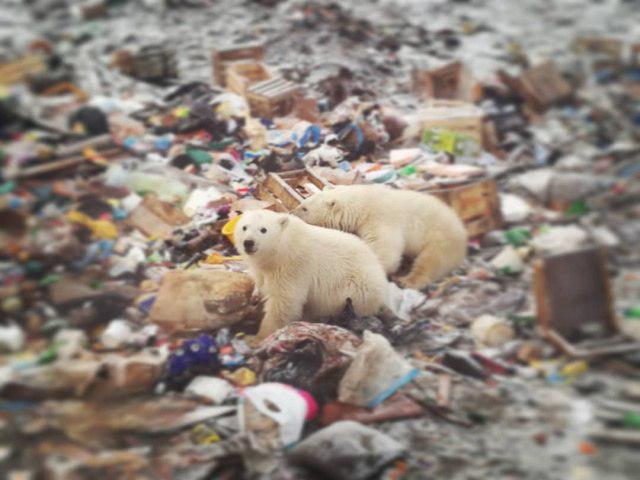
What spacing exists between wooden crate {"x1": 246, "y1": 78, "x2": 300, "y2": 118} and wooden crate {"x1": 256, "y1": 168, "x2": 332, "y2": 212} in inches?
22.2

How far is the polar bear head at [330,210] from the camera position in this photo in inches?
158

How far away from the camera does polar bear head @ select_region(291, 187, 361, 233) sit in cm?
402

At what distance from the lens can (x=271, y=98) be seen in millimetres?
4316

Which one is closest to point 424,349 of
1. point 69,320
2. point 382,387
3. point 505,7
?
point 382,387

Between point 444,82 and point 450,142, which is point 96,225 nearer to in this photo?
point 450,142

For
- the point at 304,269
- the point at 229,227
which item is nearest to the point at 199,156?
the point at 229,227

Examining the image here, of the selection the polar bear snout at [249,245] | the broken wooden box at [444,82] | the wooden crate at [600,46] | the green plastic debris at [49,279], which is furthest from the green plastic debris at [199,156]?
the wooden crate at [600,46]

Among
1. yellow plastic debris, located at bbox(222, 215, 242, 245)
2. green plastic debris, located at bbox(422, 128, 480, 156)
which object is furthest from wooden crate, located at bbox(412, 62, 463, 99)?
→ yellow plastic debris, located at bbox(222, 215, 242, 245)

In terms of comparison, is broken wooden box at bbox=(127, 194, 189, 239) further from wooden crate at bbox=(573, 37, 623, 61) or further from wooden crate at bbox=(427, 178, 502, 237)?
wooden crate at bbox=(573, 37, 623, 61)

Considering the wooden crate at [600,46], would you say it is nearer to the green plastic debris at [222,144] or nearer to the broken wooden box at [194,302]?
the green plastic debris at [222,144]

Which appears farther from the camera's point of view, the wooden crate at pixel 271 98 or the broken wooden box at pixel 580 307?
the wooden crate at pixel 271 98

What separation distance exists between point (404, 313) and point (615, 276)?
44.1 inches

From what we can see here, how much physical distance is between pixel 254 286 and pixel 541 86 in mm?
2235

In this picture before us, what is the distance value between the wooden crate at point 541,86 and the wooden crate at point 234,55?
1884 mm
